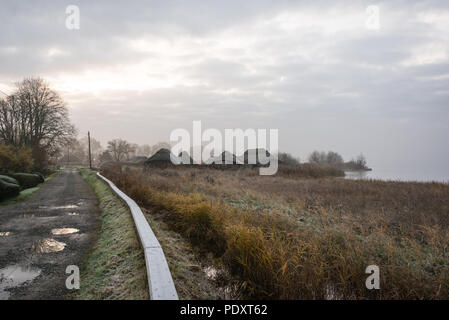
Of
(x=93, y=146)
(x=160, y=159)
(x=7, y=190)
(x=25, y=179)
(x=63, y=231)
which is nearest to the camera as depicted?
(x=63, y=231)

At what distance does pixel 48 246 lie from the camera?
440 cm

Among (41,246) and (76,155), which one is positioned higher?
(76,155)

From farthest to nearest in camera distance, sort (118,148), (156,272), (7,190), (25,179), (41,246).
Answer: (118,148), (25,179), (7,190), (41,246), (156,272)

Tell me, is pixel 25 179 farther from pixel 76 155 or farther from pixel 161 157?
pixel 76 155

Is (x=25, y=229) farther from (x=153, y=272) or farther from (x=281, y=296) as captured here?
(x=281, y=296)

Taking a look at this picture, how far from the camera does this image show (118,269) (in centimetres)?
318

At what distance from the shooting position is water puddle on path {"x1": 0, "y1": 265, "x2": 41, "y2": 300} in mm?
2914

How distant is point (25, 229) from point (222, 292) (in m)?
5.33

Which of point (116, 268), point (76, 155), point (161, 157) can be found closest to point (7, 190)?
point (116, 268)

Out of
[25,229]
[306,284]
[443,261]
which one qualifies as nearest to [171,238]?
[306,284]

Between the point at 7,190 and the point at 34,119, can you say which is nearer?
A: the point at 7,190

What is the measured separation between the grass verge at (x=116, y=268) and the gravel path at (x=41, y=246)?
0.24m

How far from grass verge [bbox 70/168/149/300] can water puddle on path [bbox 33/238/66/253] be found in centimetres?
60

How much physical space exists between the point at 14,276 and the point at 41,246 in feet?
4.16
